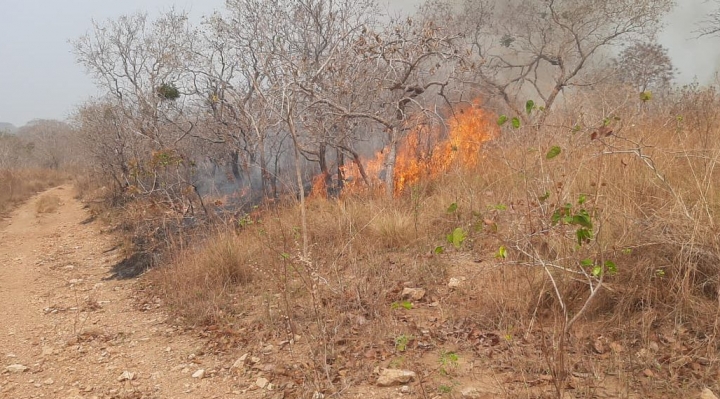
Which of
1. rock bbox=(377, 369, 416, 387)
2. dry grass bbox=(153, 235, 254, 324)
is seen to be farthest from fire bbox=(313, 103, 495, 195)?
rock bbox=(377, 369, 416, 387)

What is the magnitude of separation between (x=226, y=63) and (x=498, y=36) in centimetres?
889

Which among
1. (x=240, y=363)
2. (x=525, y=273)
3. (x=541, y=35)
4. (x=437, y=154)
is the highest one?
(x=541, y=35)

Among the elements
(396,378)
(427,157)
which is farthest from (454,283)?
(427,157)

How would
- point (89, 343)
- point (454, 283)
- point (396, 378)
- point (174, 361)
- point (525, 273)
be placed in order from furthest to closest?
point (89, 343)
point (454, 283)
point (174, 361)
point (525, 273)
point (396, 378)

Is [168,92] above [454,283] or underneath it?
above

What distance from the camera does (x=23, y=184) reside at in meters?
15.7

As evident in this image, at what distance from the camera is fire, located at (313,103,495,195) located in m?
6.68

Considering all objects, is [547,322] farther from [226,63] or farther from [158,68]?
[158,68]

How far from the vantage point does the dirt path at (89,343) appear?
3064mm

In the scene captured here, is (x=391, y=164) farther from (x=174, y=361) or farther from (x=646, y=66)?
(x=646, y=66)

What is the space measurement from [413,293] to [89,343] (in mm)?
2879

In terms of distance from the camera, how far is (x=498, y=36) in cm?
1467

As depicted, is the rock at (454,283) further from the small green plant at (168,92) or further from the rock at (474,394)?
the small green plant at (168,92)

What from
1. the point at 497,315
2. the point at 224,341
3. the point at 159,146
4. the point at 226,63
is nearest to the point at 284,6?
the point at 226,63
